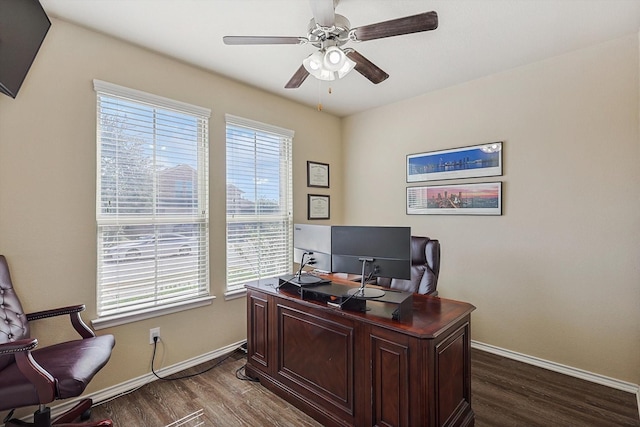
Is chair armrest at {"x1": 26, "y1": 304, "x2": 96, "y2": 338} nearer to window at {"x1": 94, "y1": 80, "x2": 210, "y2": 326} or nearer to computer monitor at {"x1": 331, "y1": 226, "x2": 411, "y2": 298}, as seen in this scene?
window at {"x1": 94, "y1": 80, "x2": 210, "y2": 326}

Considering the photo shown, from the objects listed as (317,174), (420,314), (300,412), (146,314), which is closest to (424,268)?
(420,314)

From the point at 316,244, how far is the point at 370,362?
88cm

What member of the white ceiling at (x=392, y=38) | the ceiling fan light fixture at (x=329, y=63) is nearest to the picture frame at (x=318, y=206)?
the white ceiling at (x=392, y=38)

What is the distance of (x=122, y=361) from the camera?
95.0 inches

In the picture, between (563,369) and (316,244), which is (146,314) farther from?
(563,369)

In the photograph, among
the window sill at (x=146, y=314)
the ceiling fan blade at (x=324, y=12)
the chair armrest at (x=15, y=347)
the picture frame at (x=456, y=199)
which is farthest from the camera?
the picture frame at (x=456, y=199)

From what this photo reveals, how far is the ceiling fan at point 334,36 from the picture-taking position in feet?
5.47

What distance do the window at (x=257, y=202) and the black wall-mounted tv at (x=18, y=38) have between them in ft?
4.84

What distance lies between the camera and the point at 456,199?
3.29 meters

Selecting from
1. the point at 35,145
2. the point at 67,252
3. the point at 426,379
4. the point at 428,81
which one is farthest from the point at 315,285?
the point at 428,81

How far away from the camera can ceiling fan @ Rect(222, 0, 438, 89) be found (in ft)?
5.47

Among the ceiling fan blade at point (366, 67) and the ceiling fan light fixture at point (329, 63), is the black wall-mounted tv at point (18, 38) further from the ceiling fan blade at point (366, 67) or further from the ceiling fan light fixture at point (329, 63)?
the ceiling fan blade at point (366, 67)

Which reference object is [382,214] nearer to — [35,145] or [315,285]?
[315,285]

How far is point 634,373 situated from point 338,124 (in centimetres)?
394
